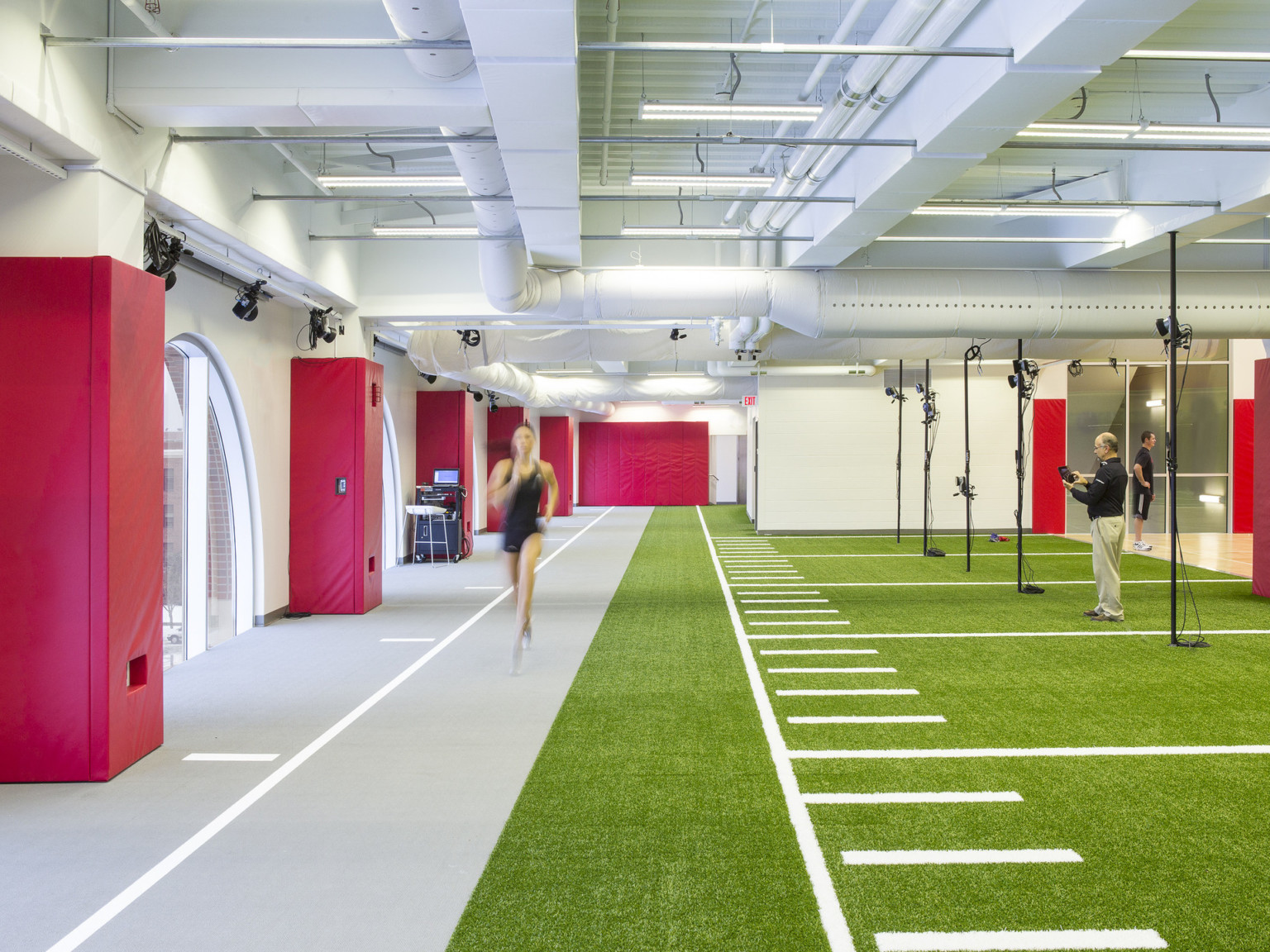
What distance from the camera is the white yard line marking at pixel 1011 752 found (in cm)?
403

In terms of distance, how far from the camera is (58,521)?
395 centimetres

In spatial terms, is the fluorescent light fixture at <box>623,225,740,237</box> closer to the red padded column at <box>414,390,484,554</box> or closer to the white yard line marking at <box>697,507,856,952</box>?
the white yard line marking at <box>697,507,856,952</box>

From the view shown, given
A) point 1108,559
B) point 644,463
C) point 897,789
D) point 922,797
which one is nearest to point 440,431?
point 1108,559

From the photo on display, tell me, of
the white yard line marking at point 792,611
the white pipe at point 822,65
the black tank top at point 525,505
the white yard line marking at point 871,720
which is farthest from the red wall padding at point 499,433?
the white yard line marking at point 871,720

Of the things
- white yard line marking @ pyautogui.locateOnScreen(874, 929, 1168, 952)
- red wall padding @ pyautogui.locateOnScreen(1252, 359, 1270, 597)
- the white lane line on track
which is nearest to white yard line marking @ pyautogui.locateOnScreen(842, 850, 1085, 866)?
white yard line marking @ pyautogui.locateOnScreen(874, 929, 1168, 952)

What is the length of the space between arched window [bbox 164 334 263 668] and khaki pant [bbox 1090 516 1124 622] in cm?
731

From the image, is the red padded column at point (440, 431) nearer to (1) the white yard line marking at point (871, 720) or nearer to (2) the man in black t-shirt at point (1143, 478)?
(2) the man in black t-shirt at point (1143, 478)

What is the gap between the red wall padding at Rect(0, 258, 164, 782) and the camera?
3934mm

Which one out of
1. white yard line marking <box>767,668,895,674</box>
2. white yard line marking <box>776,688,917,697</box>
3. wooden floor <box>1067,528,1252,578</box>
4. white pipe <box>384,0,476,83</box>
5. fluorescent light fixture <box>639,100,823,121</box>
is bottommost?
white yard line marking <box>776,688,917,697</box>

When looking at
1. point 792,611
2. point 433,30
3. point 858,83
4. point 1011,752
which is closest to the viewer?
point 433,30

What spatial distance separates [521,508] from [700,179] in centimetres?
257

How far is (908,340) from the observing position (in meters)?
12.1

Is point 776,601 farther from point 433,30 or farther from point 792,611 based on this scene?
point 433,30

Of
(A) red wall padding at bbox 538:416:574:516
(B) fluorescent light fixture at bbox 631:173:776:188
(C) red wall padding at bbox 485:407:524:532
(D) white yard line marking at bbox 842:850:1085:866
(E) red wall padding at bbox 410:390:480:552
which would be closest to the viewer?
(D) white yard line marking at bbox 842:850:1085:866
